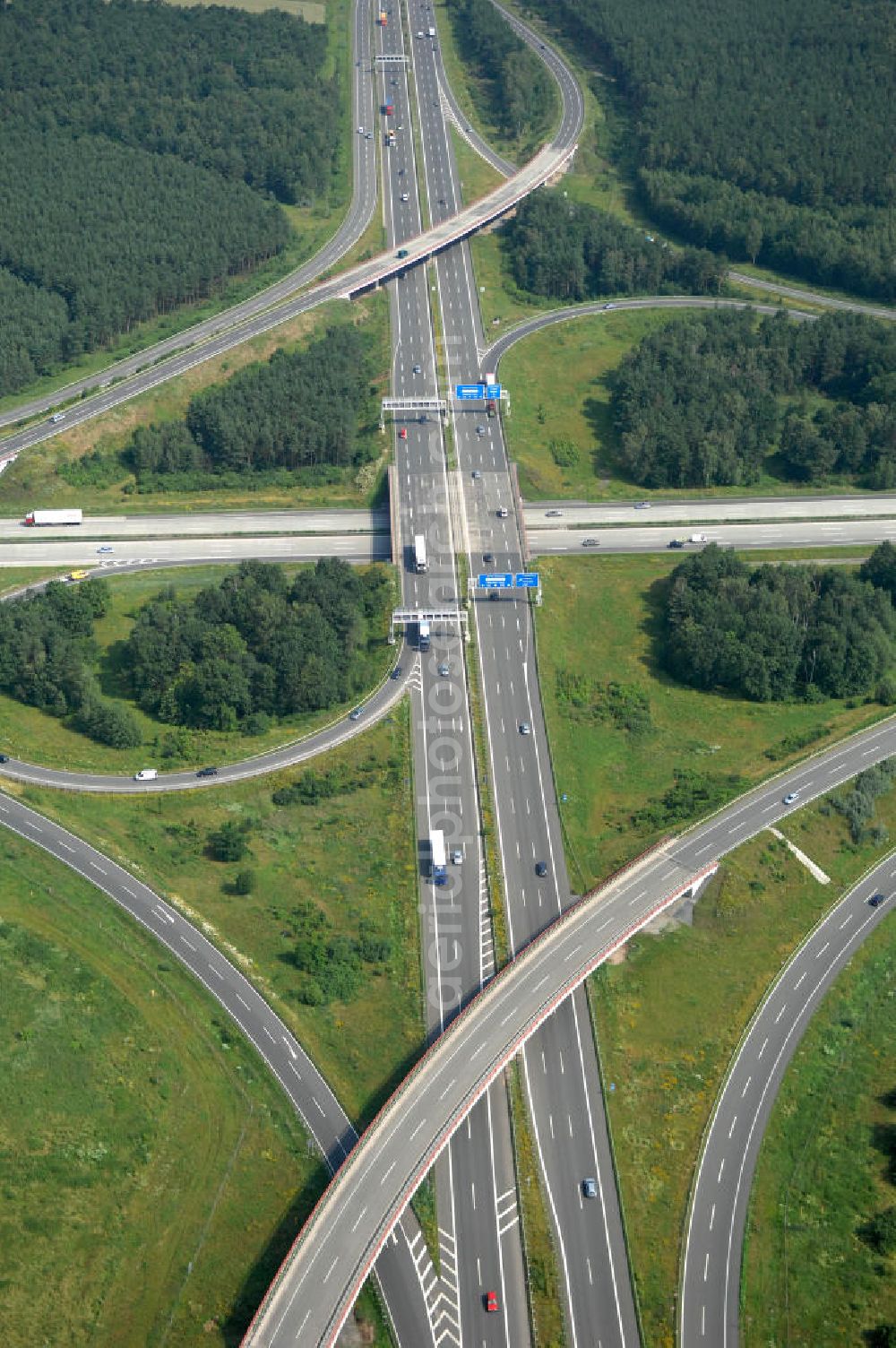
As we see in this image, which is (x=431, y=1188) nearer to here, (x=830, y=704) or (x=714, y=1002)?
(x=714, y=1002)

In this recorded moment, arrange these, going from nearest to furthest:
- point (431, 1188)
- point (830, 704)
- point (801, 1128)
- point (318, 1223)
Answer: point (318, 1223) → point (431, 1188) → point (801, 1128) → point (830, 704)

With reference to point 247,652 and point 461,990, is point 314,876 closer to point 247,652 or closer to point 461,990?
point 461,990

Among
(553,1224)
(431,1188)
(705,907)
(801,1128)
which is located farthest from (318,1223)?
(705,907)

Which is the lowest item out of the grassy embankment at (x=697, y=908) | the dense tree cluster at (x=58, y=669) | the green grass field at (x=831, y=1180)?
the green grass field at (x=831, y=1180)

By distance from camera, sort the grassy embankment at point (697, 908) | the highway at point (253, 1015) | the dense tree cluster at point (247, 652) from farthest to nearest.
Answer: the dense tree cluster at point (247, 652) < the grassy embankment at point (697, 908) < the highway at point (253, 1015)

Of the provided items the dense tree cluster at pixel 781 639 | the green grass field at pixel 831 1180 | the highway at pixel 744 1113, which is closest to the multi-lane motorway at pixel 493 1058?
the highway at pixel 744 1113

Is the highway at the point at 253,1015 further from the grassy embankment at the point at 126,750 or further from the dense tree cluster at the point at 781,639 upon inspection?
the dense tree cluster at the point at 781,639

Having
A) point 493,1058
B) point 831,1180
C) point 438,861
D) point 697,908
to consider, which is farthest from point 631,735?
point 831,1180
